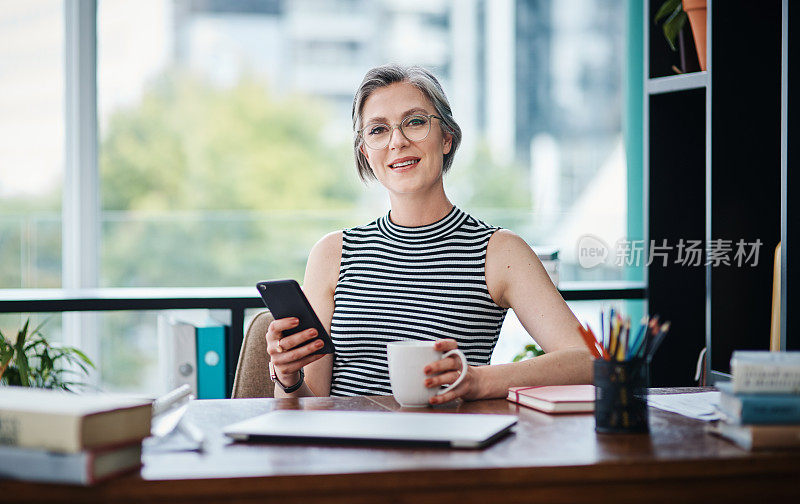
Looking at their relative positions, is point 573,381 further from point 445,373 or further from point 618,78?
point 618,78

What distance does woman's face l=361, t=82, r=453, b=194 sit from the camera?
5.43ft

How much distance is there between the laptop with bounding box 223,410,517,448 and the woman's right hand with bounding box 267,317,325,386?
238mm

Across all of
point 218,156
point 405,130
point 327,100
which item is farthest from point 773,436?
point 327,100

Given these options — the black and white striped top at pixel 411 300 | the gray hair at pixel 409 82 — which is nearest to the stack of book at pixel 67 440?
the black and white striped top at pixel 411 300

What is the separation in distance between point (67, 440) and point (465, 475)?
397 mm

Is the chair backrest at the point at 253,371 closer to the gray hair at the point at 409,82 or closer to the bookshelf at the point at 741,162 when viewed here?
the gray hair at the point at 409,82

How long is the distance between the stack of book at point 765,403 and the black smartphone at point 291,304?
2.04 ft

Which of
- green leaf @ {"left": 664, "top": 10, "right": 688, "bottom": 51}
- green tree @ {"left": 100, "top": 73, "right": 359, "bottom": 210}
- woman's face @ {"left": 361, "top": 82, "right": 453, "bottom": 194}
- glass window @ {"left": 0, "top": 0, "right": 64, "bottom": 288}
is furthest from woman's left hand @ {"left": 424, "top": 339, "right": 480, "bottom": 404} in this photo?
green tree @ {"left": 100, "top": 73, "right": 359, "bottom": 210}

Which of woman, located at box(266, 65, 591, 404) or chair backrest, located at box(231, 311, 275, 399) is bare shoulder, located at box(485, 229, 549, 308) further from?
chair backrest, located at box(231, 311, 275, 399)

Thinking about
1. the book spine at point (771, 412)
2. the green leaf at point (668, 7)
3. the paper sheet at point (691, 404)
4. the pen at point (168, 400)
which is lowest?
the paper sheet at point (691, 404)

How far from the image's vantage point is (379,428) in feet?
3.13

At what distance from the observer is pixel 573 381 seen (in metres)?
1.33

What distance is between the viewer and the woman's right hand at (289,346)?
1280 millimetres

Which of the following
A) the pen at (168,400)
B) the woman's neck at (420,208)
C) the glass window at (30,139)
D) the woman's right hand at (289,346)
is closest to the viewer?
the pen at (168,400)
